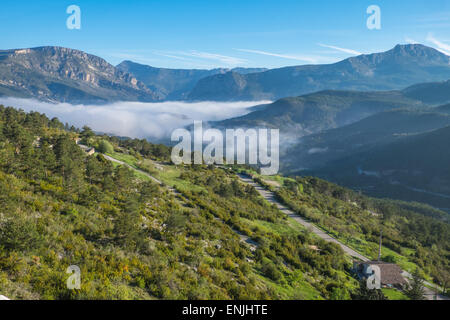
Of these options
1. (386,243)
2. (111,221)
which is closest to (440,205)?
(386,243)

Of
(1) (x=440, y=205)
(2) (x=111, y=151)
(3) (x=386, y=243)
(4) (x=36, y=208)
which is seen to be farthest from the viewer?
(1) (x=440, y=205)

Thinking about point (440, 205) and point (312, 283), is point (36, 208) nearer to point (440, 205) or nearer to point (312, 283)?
point (312, 283)

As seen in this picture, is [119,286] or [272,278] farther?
[272,278]

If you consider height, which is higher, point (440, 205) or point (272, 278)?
point (272, 278)

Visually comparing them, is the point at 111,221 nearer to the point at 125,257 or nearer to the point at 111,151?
the point at 125,257
